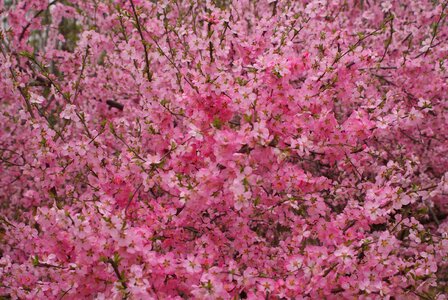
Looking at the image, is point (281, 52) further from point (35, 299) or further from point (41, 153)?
point (35, 299)

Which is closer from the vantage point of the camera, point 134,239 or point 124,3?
point 134,239

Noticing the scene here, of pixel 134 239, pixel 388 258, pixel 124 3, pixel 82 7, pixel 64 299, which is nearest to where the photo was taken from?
pixel 134 239

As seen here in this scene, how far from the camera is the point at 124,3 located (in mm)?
6348

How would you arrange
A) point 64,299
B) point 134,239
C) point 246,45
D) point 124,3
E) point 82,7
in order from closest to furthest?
point 134,239 → point 64,299 → point 246,45 → point 124,3 → point 82,7

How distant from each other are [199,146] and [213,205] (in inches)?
18.3

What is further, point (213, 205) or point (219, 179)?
point (213, 205)

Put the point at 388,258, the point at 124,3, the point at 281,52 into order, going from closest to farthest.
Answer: the point at 388,258 → the point at 281,52 → the point at 124,3

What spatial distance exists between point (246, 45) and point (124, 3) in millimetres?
3146

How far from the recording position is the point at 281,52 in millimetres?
3438

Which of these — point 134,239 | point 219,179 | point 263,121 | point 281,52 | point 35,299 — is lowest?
point 35,299

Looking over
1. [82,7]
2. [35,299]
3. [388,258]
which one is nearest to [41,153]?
[35,299]

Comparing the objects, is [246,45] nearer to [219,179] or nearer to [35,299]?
[219,179]

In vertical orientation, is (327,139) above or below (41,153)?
above

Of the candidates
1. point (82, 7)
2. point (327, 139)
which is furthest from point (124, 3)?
point (327, 139)
